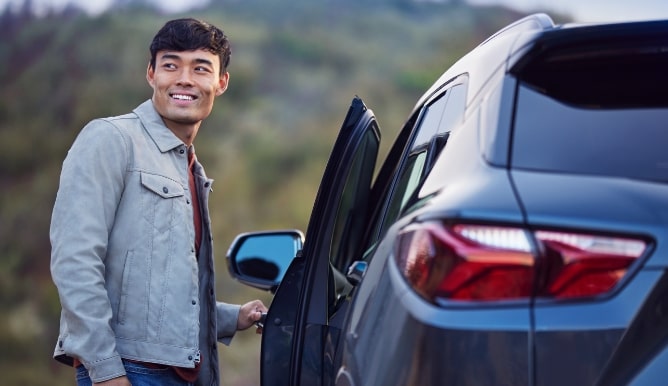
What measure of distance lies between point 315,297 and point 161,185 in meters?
0.55

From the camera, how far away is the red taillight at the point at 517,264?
186 centimetres

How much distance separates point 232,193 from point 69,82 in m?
4.53

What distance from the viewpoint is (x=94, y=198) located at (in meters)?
3.15

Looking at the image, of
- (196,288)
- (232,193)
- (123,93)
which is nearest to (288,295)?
(196,288)

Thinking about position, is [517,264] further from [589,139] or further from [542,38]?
[542,38]

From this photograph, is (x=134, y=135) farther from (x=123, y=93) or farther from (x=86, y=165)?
(x=123, y=93)

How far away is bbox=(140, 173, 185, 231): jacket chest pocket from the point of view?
3258 millimetres

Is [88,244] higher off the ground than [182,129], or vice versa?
[182,129]

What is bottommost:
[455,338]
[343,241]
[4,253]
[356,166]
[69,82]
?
[4,253]

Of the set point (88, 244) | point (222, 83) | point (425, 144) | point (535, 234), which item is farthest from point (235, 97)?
point (535, 234)

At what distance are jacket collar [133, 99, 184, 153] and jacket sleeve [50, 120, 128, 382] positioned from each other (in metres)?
0.18

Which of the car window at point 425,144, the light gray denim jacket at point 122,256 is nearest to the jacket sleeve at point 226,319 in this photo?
the light gray denim jacket at point 122,256

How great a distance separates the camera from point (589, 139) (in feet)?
6.97

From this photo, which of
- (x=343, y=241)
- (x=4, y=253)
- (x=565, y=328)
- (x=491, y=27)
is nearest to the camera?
(x=565, y=328)
